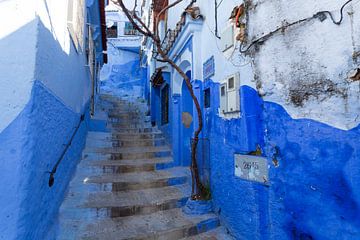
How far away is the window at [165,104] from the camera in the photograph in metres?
8.59

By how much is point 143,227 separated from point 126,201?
77cm

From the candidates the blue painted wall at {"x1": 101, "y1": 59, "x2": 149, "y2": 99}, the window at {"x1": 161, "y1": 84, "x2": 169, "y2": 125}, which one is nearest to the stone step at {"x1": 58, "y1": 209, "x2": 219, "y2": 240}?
the window at {"x1": 161, "y1": 84, "x2": 169, "y2": 125}

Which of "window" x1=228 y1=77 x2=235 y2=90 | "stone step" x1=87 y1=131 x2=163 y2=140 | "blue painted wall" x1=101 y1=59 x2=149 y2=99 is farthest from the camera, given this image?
"blue painted wall" x1=101 y1=59 x2=149 y2=99

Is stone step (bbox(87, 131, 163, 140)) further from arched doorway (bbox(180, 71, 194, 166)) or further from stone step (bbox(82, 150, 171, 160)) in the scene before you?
arched doorway (bbox(180, 71, 194, 166))

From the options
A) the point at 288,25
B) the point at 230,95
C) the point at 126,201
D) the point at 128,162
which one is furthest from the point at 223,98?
the point at 128,162

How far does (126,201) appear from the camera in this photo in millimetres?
4316

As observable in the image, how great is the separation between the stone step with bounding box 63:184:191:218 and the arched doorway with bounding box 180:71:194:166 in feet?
5.07

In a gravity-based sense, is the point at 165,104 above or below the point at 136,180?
above

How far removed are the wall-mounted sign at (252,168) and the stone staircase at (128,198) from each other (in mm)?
1218

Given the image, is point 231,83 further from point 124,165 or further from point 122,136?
point 122,136

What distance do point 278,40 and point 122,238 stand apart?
11.2 ft

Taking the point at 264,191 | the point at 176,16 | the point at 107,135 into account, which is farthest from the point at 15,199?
the point at 176,16

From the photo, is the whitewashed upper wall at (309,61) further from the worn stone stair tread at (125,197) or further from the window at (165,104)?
the window at (165,104)

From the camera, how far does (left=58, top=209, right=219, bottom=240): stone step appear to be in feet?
11.1
